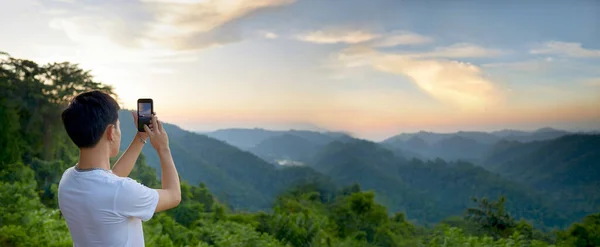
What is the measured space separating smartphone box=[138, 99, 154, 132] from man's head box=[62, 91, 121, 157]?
0.31 feet

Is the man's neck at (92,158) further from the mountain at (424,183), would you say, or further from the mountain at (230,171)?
the mountain at (424,183)

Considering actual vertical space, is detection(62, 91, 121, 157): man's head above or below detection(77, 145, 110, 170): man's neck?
above

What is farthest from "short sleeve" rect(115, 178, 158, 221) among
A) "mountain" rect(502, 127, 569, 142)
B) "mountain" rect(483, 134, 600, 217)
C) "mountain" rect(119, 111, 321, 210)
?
"mountain" rect(502, 127, 569, 142)

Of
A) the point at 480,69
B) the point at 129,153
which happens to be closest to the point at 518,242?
the point at 129,153

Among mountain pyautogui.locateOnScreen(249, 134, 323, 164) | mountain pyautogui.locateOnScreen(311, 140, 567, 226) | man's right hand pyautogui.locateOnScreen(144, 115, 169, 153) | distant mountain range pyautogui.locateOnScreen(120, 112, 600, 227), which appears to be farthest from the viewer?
mountain pyautogui.locateOnScreen(249, 134, 323, 164)

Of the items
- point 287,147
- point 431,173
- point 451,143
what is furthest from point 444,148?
point 431,173

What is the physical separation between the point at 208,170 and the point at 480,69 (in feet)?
71.9

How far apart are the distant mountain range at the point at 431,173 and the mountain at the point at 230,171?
88 mm

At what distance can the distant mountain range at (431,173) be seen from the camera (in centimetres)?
3388

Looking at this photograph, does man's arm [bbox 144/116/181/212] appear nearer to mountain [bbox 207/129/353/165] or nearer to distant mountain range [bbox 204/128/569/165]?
distant mountain range [bbox 204/128/569/165]

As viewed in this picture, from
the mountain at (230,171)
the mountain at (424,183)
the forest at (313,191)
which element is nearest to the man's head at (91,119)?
the forest at (313,191)

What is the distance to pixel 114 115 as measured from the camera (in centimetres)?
105

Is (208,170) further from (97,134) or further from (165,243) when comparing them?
(97,134)

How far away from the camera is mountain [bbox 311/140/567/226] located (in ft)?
110
